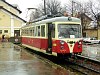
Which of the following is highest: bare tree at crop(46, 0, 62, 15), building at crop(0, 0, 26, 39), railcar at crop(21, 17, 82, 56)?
bare tree at crop(46, 0, 62, 15)

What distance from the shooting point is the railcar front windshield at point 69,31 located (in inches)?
821

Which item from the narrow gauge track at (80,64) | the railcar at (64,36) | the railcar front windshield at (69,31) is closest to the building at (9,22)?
the narrow gauge track at (80,64)

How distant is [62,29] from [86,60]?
441cm

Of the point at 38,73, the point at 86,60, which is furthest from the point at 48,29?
the point at 38,73

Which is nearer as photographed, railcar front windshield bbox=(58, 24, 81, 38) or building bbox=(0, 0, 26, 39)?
railcar front windshield bbox=(58, 24, 81, 38)

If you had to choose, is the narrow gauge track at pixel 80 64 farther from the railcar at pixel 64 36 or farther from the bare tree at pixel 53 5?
the bare tree at pixel 53 5

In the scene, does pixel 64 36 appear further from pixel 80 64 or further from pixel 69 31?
pixel 80 64

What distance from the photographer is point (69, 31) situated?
831 inches

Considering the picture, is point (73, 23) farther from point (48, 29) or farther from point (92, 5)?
point (92, 5)

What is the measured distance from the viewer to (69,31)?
21.1 meters

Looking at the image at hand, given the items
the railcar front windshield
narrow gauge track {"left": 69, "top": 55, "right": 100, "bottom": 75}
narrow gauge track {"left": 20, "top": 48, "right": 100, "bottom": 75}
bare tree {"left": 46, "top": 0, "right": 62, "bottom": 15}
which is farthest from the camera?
bare tree {"left": 46, "top": 0, "right": 62, "bottom": 15}

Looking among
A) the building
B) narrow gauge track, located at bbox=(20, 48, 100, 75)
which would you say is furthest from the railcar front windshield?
the building

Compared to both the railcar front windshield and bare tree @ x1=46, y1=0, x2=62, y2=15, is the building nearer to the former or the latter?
bare tree @ x1=46, y1=0, x2=62, y2=15

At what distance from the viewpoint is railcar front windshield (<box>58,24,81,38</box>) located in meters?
20.8
